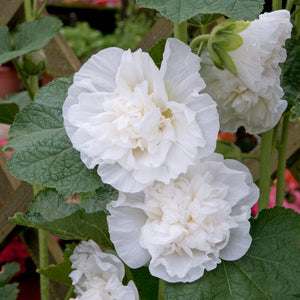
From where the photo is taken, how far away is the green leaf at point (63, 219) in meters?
0.57

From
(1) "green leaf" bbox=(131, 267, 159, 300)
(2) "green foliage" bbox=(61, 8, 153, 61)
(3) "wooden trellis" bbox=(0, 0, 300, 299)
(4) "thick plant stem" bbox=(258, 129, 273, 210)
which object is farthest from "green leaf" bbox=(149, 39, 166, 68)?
(2) "green foliage" bbox=(61, 8, 153, 61)

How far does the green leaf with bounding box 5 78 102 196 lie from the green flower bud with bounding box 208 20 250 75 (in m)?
0.15

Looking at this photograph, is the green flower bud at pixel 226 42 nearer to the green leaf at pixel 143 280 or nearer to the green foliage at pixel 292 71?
the green foliage at pixel 292 71

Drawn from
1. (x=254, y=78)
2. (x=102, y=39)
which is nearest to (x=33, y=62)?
(x=254, y=78)

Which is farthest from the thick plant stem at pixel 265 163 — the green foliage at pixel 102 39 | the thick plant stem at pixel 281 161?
the green foliage at pixel 102 39

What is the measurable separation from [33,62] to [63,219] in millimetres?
422

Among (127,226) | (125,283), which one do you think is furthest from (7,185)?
(127,226)

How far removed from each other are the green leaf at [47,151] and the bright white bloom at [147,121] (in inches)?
1.8

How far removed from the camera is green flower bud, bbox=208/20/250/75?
0.46 metres

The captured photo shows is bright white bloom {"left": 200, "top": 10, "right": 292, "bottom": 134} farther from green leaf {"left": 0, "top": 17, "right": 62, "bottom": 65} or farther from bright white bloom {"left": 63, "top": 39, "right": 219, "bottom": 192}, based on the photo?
green leaf {"left": 0, "top": 17, "right": 62, "bottom": 65}

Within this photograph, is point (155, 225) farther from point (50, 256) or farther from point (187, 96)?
point (50, 256)

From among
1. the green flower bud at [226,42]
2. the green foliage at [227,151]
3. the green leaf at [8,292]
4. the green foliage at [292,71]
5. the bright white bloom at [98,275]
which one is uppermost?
the green flower bud at [226,42]

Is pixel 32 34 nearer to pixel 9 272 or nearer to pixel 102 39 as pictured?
pixel 9 272

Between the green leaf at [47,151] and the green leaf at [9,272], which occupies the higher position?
the green leaf at [47,151]
